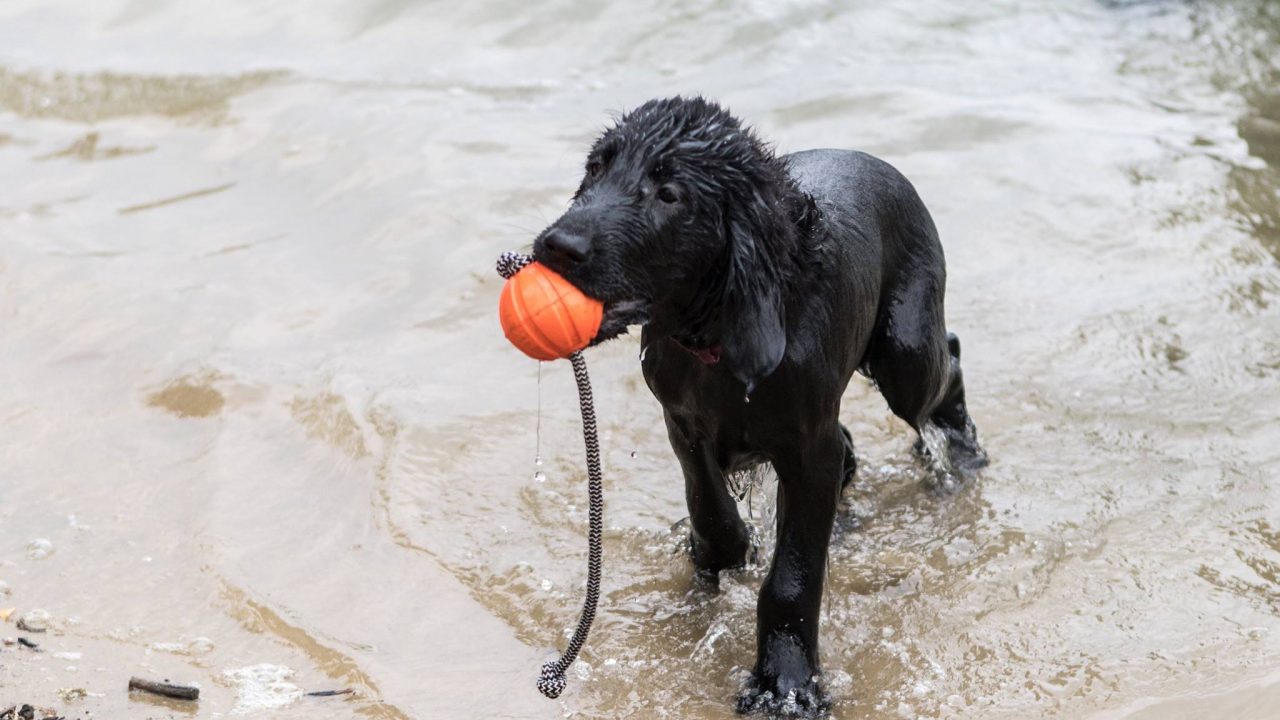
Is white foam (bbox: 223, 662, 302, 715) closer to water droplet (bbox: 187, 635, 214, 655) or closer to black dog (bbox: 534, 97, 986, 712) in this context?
water droplet (bbox: 187, 635, 214, 655)

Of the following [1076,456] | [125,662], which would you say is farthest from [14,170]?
[1076,456]

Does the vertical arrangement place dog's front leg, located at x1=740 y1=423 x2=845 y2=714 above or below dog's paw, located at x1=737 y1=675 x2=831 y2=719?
above

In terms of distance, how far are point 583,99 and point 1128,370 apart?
14.9ft

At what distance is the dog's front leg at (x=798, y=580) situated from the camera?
163 inches

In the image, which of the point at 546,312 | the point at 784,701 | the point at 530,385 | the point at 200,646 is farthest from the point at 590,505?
the point at 530,385

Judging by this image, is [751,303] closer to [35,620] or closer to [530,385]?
[35,620]

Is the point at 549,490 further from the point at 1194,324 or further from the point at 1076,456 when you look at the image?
the point at 1194,324

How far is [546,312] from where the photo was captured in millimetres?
3350

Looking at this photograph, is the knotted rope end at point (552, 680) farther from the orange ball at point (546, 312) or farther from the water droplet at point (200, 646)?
the water droplet at point (200, 646)

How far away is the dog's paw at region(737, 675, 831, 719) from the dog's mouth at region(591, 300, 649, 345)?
1.35 meters

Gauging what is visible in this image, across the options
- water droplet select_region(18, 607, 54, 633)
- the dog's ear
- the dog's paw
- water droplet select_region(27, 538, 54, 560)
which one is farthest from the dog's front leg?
water droplet select_region(27, 538, 54, 560)

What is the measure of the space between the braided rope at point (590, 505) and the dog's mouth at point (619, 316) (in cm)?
10

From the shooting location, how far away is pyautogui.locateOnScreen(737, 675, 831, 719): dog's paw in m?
4.21

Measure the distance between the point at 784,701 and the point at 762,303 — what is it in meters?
1.35
